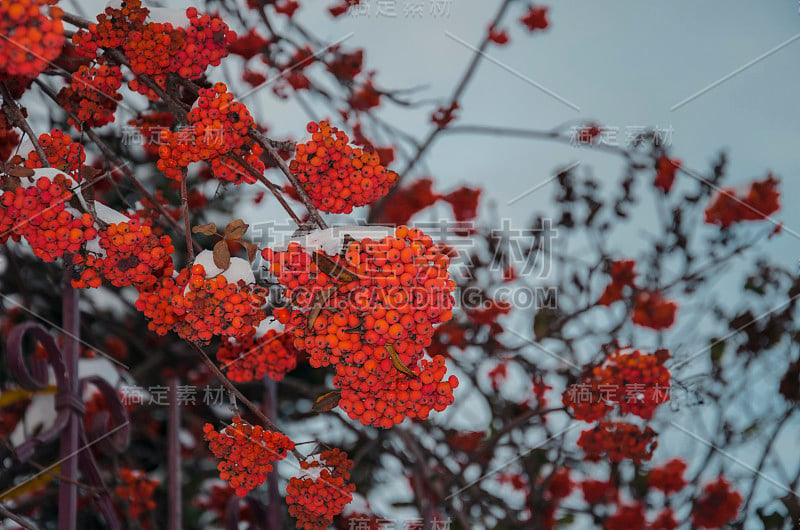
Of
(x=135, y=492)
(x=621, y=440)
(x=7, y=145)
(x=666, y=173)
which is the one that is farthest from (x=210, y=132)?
(x=666, y=173)

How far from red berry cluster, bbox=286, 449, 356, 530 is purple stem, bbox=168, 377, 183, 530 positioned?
424 mm

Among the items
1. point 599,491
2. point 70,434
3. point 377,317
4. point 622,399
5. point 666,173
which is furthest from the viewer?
point 599,491

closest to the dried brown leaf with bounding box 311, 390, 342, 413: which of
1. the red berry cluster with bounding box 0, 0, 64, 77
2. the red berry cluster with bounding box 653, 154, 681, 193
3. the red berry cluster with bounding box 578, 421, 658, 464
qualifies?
the red berry cluster with bounding box 0, 0, 64, 77

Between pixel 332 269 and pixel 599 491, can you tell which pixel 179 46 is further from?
pixel 599 491

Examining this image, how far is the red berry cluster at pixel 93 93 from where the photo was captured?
0.76 meters

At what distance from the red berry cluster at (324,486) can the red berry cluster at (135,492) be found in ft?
2.87

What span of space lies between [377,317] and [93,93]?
465 millimetres

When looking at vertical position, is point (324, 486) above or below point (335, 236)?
below

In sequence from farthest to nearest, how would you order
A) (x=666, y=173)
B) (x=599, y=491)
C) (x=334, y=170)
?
(x=599, y=491) → (x=666, y=173) → (x=334, y=170)

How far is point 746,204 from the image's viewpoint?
1.50m

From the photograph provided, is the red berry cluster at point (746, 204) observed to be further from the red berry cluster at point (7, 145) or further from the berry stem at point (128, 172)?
the red berry cluster at point (7, 145)

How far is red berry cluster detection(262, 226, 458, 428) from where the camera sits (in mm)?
525

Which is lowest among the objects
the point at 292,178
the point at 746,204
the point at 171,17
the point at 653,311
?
the point at 292,178

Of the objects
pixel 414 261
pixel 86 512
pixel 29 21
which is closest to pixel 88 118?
pixel 29 21
